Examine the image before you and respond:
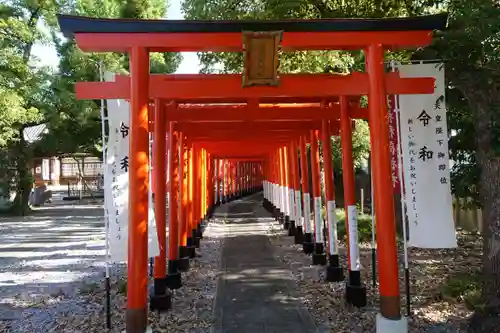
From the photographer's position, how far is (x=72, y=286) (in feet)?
28.3

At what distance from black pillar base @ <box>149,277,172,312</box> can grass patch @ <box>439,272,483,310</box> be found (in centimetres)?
386

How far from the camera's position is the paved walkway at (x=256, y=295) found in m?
5.97

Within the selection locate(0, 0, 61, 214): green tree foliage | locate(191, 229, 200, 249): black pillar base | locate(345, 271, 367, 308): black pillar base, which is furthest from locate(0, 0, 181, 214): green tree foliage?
locate(345, 271, 367, 308): black pillar base

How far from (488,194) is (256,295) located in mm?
3714

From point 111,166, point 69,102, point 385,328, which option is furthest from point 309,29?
point 69,102

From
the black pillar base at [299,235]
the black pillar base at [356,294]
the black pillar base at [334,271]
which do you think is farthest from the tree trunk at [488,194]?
the black pillar base at [299,235]

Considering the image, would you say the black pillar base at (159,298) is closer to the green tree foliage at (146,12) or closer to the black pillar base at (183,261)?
the black pillar base at (183,261)

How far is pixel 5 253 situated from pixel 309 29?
10540mm

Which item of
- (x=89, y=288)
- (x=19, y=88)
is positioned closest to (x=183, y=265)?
(x=89, y=288)

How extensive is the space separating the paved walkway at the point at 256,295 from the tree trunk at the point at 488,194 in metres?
2.00

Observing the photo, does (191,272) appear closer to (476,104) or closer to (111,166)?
(111,166)

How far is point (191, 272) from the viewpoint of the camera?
9.51 metres

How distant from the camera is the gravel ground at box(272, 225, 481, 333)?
5.88m

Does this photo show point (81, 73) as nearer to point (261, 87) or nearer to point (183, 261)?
point (183, 261)
